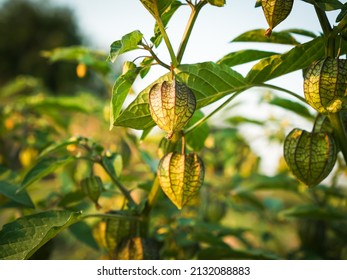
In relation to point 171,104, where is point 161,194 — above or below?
below

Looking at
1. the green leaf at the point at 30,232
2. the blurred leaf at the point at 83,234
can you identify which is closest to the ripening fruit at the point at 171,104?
the green leaf at the point at 30,232

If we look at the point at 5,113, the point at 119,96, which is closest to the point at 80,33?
the point at 5,113

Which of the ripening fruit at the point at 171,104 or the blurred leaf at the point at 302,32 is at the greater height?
the blurred leaf at the point at 302,32

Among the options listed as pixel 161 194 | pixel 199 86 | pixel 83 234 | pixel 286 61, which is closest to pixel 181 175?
pixel 199 86

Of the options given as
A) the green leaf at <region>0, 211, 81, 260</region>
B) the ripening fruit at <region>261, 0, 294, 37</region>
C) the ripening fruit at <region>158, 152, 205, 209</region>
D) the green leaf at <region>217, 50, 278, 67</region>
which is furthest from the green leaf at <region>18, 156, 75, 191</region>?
the ripening fruit at <region>261, 0, 294, 37</region>

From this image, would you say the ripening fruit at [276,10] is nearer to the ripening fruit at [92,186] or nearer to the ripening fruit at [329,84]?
the ripening fruit at [329,84]

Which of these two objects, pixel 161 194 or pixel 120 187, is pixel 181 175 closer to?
pixel 120 187
